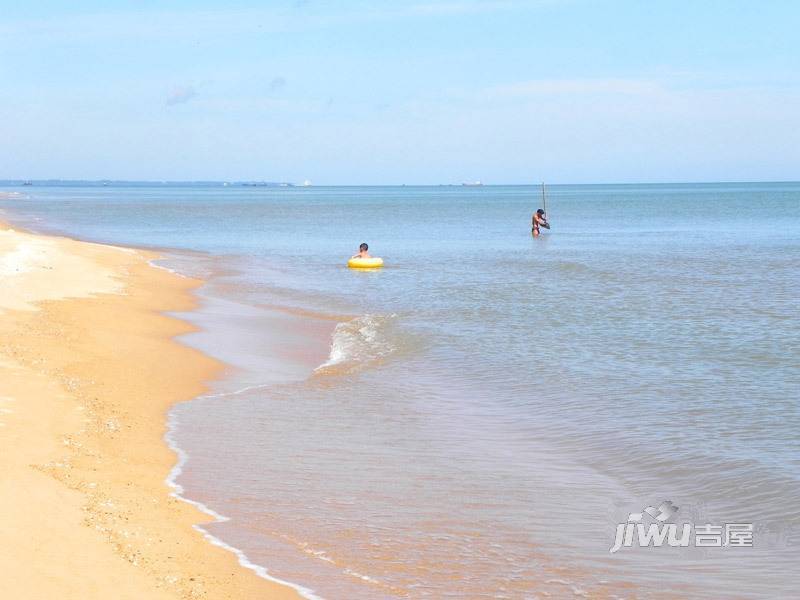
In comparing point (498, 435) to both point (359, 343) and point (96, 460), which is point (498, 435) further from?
point (359, 343)

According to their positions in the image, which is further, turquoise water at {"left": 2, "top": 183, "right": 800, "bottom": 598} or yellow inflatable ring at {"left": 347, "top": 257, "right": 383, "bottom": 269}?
yellow inflatable ring at {"left": 347, "top": 257, "right": 383, "bottom": 269}

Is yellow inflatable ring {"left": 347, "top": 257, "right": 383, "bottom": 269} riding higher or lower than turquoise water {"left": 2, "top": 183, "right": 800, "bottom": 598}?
higher

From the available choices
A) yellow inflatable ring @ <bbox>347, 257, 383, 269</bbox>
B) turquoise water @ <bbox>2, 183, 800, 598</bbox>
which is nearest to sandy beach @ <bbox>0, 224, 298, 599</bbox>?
turquoise water @ <bbox>2, 183, 800, 598</bbox>

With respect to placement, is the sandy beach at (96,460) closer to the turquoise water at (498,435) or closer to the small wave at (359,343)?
the turquoise water at (498,435)

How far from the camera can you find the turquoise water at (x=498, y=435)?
26.6 feet

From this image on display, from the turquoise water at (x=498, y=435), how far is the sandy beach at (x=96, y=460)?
0.48 meters

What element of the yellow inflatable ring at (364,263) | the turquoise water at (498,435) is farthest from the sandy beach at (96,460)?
the yellow inflatable ring at (364,263)

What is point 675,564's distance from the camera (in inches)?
322

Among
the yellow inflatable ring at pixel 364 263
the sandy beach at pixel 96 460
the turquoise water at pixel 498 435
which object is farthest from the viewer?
the yellow inflatable ring at pixel 364 263

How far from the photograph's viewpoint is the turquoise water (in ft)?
26.6

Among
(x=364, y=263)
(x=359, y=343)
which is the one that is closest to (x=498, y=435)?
(x=359, y=343)

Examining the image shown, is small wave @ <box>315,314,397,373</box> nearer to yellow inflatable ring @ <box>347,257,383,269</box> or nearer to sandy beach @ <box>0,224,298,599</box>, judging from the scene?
sandy beach @ <box>0,224,298,599</box>

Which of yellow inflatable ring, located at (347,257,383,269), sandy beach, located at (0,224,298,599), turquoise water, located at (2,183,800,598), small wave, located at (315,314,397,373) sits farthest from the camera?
yellow inflatable ring, located at (347,257,383,269)

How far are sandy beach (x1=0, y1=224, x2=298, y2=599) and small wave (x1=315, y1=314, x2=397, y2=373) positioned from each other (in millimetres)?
2197
